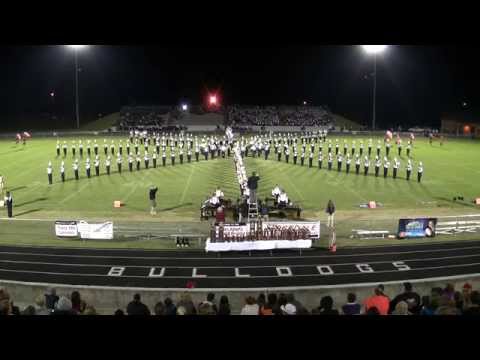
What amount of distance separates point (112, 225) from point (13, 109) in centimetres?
4062

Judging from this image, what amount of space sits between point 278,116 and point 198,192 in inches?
1308

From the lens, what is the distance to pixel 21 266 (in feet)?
38.4

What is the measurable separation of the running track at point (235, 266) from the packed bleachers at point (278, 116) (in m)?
38.3

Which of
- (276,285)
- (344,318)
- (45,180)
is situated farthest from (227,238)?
(45,180)

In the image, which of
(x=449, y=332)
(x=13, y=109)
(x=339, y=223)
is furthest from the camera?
(x=13, y=109)

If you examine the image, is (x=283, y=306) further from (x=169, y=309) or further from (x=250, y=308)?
(x=169, y=309)

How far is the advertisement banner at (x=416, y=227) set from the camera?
13742 mm

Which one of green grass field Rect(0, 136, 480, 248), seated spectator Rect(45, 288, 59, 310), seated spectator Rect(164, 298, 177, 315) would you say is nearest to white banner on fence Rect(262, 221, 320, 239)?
green grass field Rect(0, 136, 480, 248)

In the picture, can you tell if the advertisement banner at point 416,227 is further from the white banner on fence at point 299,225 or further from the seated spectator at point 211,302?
the seated spectator at point 211,302

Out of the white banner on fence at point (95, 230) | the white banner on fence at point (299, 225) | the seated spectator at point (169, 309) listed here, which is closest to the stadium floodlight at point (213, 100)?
the white banner on fence at point (95, 230)

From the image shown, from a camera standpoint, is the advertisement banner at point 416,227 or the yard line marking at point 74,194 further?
the yard line marking at point 74,194

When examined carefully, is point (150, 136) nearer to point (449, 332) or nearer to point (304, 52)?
point (304, 52)

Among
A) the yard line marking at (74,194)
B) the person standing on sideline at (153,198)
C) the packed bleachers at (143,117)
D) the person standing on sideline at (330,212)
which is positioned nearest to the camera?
the person standing on sideline at (330,212)

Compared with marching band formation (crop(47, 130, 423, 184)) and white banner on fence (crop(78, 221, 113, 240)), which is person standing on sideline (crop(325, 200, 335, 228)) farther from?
marching band formation (crop(47, 130, 423, 184))
